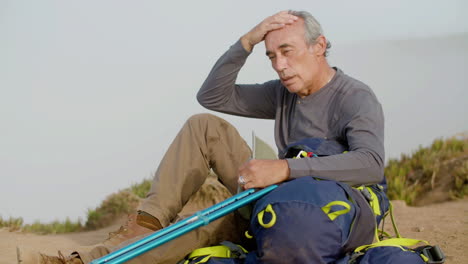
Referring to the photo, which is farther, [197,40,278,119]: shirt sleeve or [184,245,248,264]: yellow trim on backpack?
[197,40,278,119]: shirt sleeve

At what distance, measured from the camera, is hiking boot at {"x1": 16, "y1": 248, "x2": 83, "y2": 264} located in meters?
3.60

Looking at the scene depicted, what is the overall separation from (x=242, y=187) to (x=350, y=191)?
73 cm

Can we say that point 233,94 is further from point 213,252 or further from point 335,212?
Result: point 335,212

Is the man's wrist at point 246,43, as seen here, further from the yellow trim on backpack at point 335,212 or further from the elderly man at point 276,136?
the yellow trim on backpack at point 335,212

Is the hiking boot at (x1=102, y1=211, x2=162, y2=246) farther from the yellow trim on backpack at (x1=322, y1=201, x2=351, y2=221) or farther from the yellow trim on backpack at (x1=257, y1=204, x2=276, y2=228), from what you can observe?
the yellow trim on backpack at (x1=322, y1=201, x2=351, y2=221)

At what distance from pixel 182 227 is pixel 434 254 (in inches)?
59.0

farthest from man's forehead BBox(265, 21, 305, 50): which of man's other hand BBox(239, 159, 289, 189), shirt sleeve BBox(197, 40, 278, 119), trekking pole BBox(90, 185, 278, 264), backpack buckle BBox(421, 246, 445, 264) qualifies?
backpack buckle BBox(421, 246, 445, 264)

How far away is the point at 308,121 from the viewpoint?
4.25 metres

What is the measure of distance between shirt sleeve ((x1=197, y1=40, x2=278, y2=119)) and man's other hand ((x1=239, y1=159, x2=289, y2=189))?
128 centimetres

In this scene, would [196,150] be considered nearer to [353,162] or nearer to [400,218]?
[353,162]

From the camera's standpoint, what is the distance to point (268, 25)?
4.33m

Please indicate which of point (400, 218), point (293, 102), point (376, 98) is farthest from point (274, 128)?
point (400, 218)

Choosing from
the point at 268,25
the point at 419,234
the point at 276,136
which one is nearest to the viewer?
the point at 268,25

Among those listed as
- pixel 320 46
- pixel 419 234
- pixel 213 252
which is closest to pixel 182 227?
pixel 213 252
